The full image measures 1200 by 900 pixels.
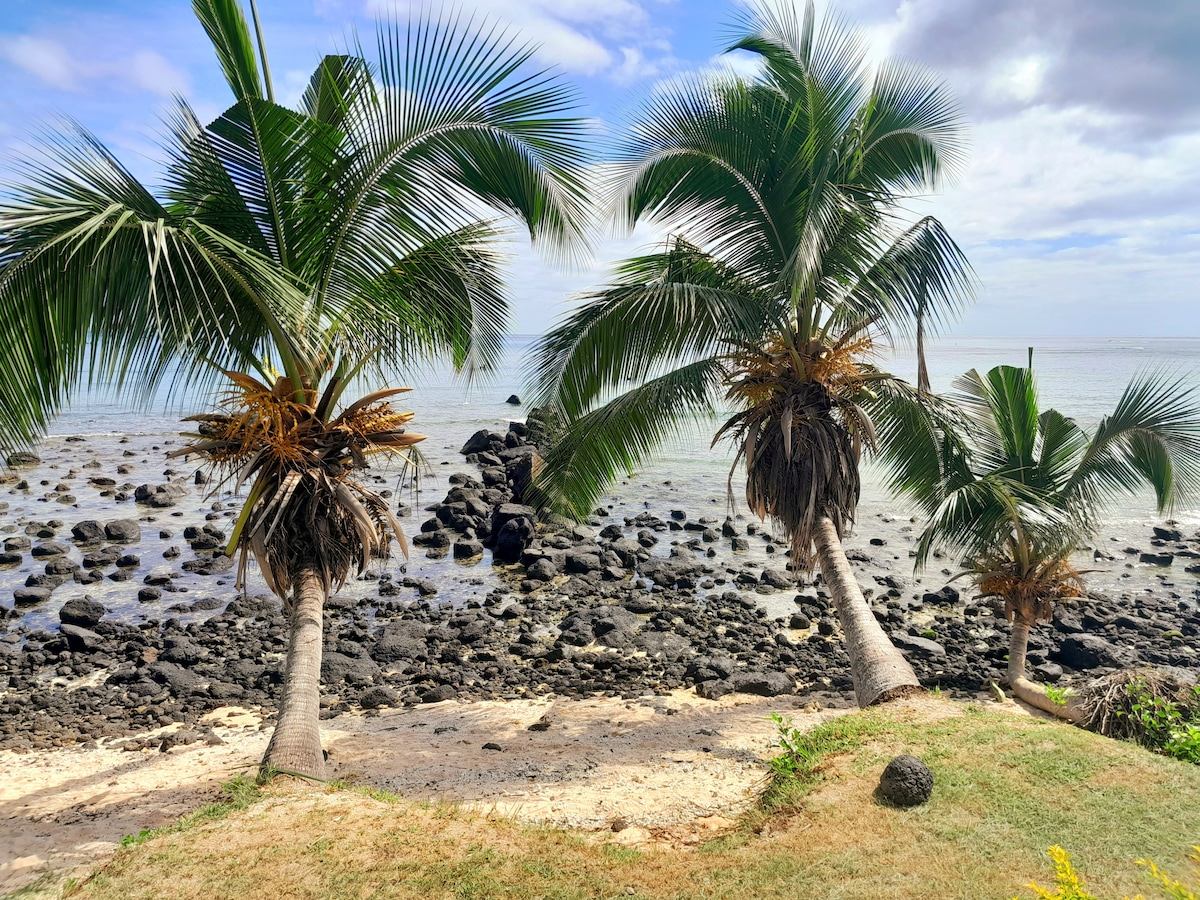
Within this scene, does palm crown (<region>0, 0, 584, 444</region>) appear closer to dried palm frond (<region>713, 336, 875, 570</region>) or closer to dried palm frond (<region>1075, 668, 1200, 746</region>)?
dried palm frond (<region>713, 336, 875, 570</region>)

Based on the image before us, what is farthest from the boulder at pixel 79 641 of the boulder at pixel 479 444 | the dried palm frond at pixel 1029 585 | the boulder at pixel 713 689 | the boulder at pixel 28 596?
the boulder at pixel 479 444

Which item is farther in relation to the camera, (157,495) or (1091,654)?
(157,495)

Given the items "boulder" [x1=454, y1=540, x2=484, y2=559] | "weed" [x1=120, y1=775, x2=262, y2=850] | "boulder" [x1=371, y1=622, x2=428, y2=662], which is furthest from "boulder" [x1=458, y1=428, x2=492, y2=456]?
"weed" [x1=120, y1=775, x2=262, y2=850]

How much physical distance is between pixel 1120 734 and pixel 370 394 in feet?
28.3

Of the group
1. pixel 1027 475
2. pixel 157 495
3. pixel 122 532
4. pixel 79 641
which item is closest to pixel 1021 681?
pixel 1027 475

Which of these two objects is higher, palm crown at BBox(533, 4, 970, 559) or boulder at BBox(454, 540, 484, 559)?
palm crown at BBox(533, 4, 970, 559)

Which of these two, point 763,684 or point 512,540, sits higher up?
point 512,540

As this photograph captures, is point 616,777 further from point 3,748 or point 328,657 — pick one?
point 3,748

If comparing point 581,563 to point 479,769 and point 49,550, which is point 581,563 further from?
point 49,550

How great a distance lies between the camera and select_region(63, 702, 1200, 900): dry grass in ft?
→ 18.9

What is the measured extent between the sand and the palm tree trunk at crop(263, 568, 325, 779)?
4.72 ft

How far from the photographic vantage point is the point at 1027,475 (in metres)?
11.8

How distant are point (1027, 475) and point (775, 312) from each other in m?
4.93

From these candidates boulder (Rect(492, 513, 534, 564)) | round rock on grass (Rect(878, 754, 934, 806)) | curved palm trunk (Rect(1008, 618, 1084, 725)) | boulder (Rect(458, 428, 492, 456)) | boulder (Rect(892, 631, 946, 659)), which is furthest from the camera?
boulder (Rect(458, 428, 492, 456))
